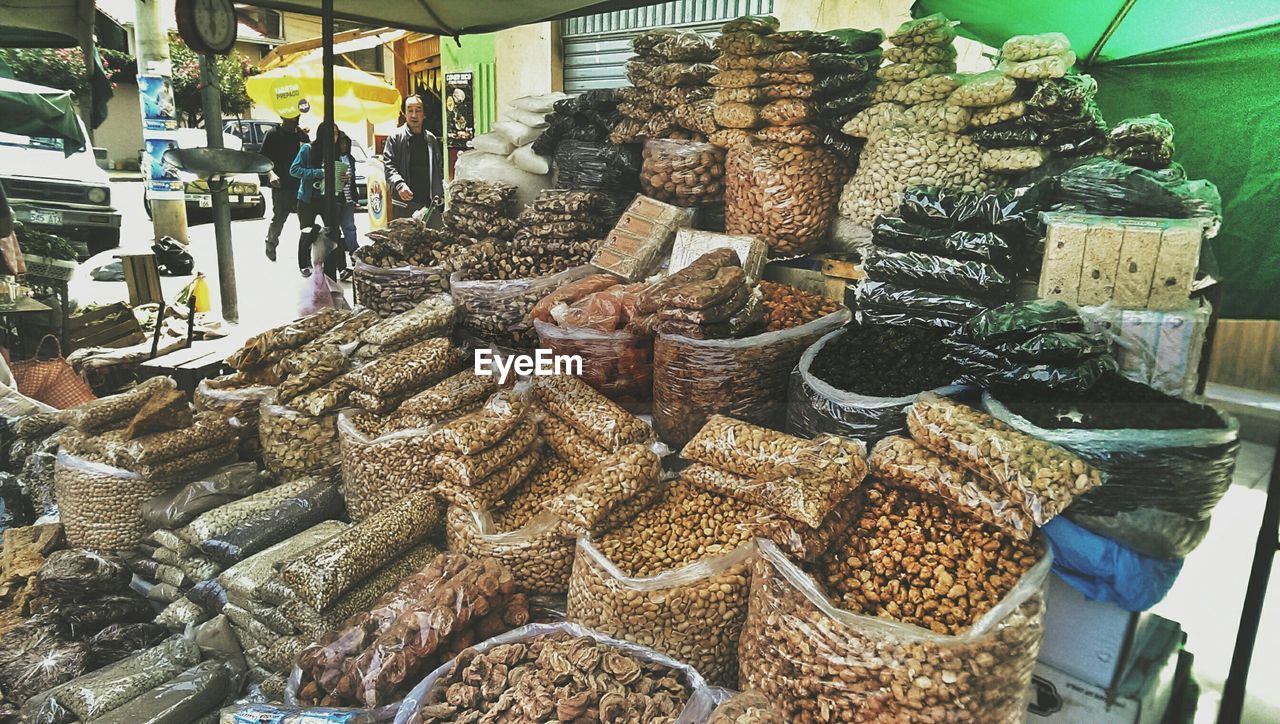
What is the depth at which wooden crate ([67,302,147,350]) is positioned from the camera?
3035mm

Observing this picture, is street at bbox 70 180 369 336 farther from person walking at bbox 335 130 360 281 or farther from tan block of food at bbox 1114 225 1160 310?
tan block of food at bbox 1114 225 1160 310

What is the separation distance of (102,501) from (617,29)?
228 centimetres

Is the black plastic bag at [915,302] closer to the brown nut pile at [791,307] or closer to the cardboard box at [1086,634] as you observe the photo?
the brown nut pile at [791,307]

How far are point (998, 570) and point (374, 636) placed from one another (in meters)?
1.23

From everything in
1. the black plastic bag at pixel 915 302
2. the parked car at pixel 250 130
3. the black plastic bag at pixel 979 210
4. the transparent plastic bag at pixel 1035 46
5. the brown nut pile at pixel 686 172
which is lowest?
the black plastic bag at pixel 915 302

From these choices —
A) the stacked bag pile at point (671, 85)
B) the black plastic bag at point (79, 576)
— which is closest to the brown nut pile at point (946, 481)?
the stacked bag pile at point (671, 85)

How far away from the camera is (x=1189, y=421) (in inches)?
49.3

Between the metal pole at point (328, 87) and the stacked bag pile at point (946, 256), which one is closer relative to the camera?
the stacked bag pile at point (946, 256)

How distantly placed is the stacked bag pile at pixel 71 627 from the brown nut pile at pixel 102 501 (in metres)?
0.09

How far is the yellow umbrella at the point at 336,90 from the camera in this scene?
3624 mm

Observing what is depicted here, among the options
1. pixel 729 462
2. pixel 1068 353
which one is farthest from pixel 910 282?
pixel 729 462

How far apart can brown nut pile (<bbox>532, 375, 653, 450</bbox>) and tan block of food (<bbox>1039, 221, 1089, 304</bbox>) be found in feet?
3.25

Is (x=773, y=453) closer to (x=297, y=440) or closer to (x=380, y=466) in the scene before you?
(x=380, y=466)

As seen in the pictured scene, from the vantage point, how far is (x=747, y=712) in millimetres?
1248
